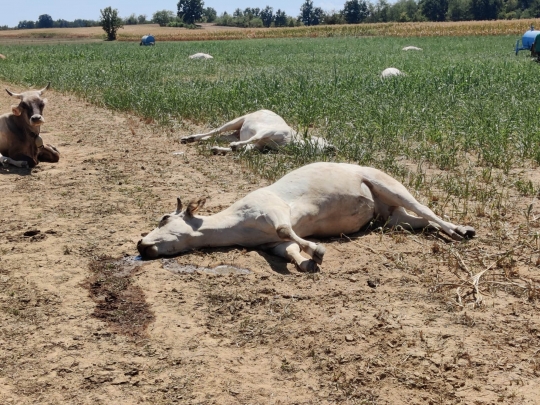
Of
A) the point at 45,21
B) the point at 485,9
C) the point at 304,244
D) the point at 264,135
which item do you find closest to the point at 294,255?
the point at 304,244

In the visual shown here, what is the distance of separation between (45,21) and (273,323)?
166576mm

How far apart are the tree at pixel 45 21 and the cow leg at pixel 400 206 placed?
528ft

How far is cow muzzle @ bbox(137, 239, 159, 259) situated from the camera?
5.64m

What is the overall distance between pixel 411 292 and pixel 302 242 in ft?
3.57

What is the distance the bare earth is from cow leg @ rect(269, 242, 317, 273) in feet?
0.25

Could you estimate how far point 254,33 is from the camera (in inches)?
2881

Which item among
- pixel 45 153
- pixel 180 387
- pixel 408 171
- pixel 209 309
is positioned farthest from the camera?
pixel 45 153

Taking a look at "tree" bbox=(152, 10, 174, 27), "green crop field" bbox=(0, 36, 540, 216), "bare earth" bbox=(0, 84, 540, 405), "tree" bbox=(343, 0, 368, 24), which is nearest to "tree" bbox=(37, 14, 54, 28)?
"tree" bbox=(152, 10, 174, 27)

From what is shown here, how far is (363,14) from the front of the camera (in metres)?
116

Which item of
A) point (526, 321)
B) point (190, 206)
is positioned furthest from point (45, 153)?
point (526, 321)

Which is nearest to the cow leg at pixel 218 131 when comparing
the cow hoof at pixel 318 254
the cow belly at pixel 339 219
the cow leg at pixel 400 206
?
the cow leg at pixel 400 206

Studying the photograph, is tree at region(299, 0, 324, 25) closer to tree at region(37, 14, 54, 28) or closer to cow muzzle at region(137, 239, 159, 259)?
tree at region(37, 14, 54, 28)

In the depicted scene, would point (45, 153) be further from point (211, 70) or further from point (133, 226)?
point (211, 70)

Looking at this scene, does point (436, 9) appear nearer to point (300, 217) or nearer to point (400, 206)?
point (400, 206)
